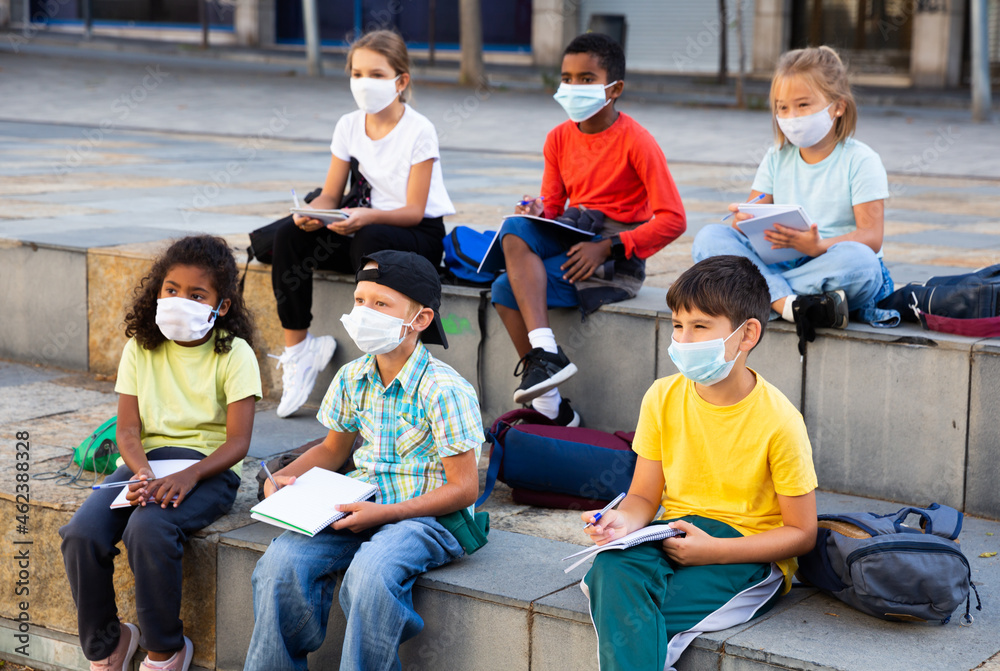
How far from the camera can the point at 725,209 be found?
24.3ft

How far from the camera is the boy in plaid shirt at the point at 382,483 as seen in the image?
303 centimetres

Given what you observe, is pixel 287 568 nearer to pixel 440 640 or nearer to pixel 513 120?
pixel 440 640

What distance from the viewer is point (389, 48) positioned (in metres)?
4.77

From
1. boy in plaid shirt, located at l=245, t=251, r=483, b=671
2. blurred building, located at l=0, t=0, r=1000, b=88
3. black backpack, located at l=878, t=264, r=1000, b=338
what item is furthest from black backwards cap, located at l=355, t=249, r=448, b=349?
blurred building, located at l=0, t=0, r=1000, b=88

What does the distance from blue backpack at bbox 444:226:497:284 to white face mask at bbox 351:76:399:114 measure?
0.59m

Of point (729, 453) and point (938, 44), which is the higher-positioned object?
point (938, 44)

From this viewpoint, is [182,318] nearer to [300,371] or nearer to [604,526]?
[300,371]

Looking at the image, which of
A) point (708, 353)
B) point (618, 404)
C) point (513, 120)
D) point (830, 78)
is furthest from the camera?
point (513, 120)

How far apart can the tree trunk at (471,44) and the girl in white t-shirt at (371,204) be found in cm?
1583

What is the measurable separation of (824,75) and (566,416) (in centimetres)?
152

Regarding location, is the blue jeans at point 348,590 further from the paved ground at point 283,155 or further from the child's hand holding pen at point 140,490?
the paved ground at point 283,155

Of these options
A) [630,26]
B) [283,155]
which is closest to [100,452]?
[283,155]

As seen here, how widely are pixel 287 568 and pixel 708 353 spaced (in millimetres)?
1226

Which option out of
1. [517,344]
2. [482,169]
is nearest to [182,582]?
[517,344]
